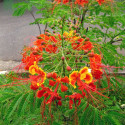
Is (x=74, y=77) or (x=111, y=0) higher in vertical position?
(x=111, y=0)

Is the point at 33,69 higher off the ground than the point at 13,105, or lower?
higher

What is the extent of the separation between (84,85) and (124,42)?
1590 millimetres

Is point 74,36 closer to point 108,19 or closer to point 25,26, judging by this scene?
point 108,19

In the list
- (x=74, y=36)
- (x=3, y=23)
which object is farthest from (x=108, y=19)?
(x=3, y=23)

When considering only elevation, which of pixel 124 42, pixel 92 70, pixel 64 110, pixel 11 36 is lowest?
pixel 11 36

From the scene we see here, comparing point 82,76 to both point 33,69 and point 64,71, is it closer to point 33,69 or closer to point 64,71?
point 64,71

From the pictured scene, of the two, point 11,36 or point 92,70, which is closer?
point 92,70

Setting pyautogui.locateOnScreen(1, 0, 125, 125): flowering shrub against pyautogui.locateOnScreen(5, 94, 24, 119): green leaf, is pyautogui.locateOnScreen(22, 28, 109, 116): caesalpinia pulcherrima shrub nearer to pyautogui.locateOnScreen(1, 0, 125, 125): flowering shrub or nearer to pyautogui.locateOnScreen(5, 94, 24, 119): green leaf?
pyautogui.locateOnScreen(1, 0, 125, 125): flowering shrub

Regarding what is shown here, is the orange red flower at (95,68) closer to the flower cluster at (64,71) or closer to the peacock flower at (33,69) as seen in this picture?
the flower cluster at (64,71)

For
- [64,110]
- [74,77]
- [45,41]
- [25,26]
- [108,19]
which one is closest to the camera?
[74,77]

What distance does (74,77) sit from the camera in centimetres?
114

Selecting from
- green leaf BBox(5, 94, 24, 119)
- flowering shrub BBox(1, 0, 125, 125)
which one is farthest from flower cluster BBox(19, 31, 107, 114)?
green leaf BBox(5, 94, 24, 119)

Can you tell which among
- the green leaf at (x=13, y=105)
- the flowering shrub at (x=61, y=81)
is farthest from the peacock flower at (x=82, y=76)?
the green leaf at (x=13, y=105)

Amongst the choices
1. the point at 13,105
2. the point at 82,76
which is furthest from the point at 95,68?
the point at 13,105
